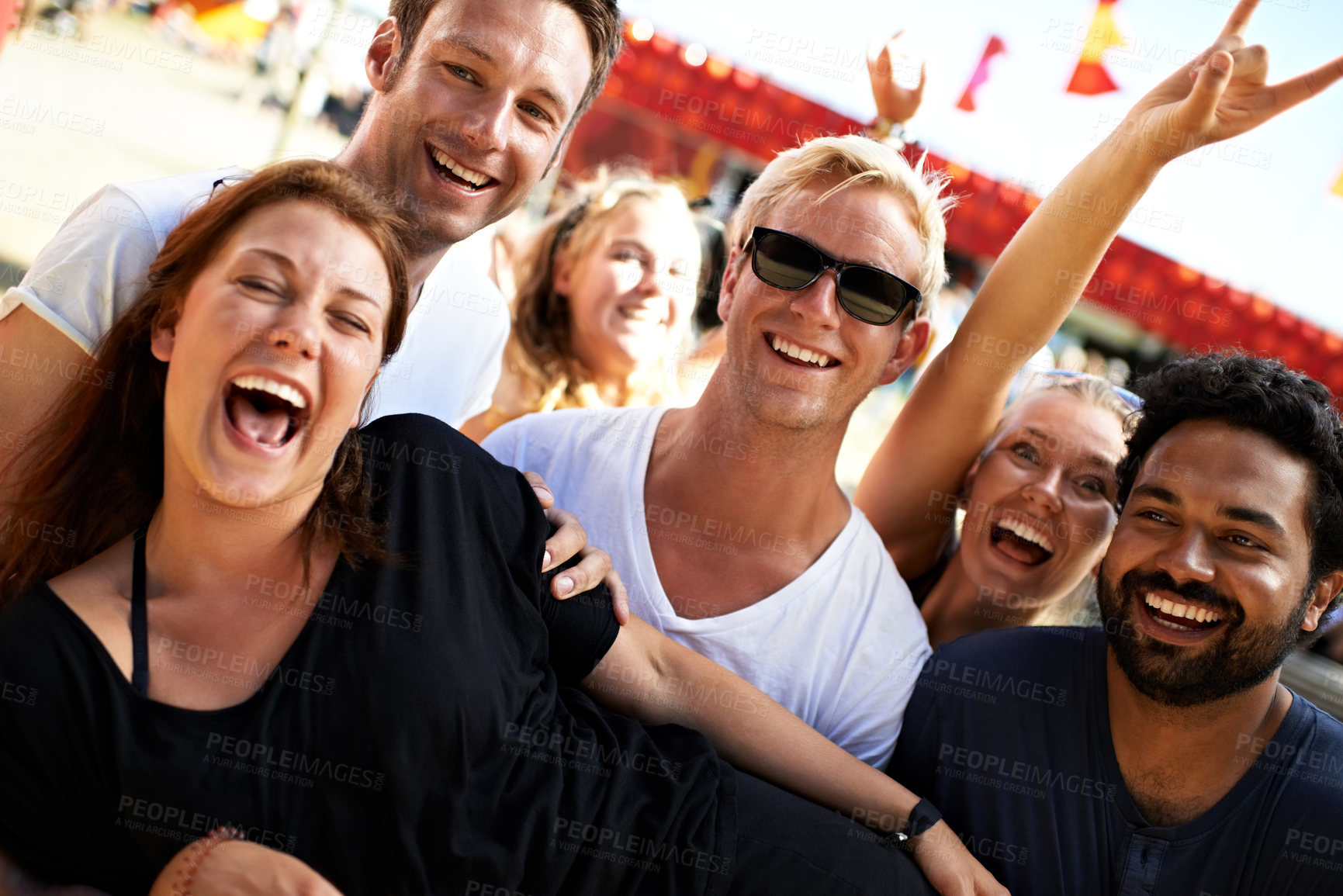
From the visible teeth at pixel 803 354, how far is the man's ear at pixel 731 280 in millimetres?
281

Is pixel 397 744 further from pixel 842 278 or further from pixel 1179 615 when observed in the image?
pixel 1179 615

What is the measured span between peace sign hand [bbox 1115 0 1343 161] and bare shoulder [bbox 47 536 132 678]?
2.63 metres

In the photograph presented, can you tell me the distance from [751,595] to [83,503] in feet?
5.08

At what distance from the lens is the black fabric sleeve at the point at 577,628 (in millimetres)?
1972

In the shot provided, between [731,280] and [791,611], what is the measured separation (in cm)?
105

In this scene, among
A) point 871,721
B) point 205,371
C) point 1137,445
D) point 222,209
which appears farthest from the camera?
point 1137,445

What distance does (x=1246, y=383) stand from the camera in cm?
235

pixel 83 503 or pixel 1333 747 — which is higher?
pixel 1333 747

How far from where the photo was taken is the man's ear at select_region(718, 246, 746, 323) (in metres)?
2.86

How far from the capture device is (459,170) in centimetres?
255

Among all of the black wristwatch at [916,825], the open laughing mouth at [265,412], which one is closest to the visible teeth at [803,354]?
the black wristwatch at [916,825]

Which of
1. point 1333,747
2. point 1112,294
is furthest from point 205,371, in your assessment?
point 1112,294

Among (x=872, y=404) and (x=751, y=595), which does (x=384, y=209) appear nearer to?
(x=751, y=595)

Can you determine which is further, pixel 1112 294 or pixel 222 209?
pixel 1112 294
